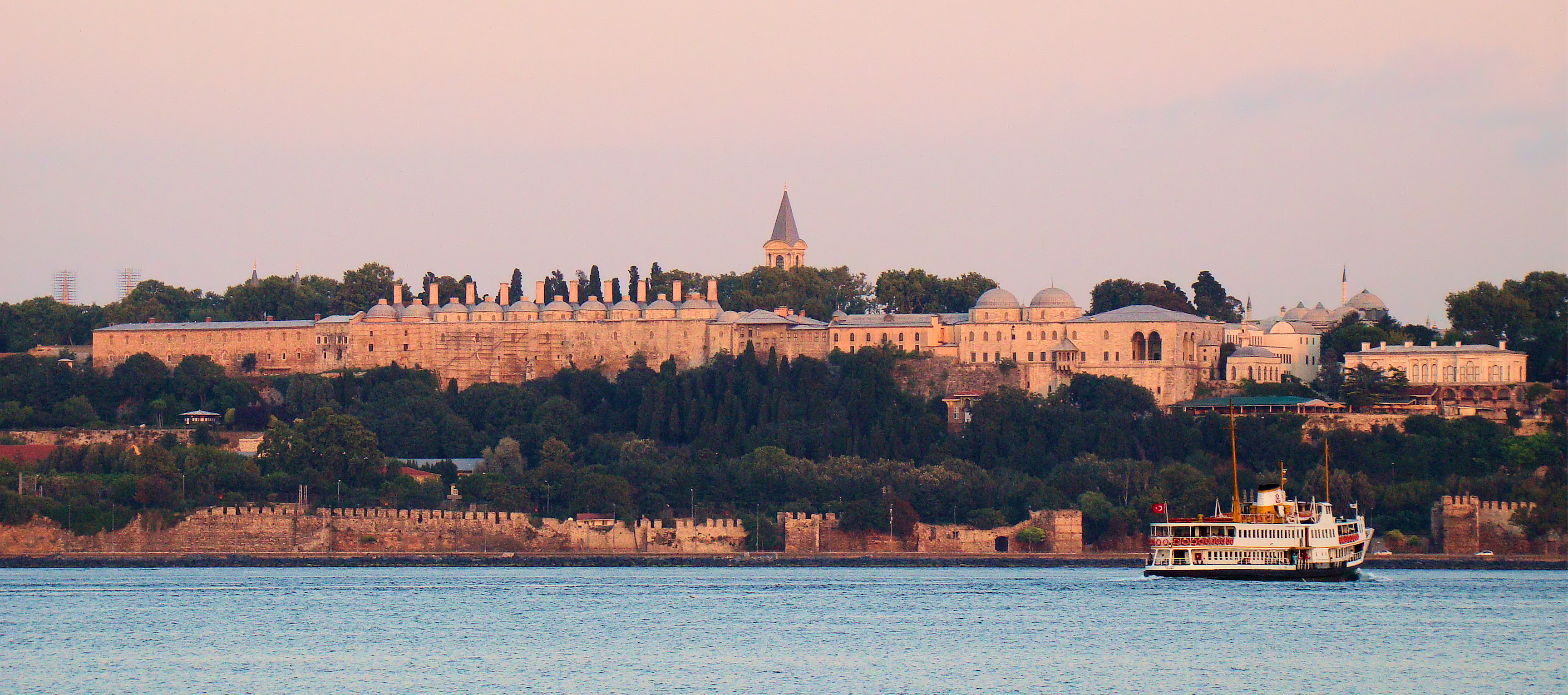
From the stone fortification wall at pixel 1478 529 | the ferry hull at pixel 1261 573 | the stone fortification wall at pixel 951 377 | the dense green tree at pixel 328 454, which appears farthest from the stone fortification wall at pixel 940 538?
the stone fortification wall at pixel 951 377

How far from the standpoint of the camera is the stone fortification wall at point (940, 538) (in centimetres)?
7462

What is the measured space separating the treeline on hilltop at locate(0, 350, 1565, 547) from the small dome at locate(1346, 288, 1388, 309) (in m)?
26.1

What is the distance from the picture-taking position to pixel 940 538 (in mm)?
75000

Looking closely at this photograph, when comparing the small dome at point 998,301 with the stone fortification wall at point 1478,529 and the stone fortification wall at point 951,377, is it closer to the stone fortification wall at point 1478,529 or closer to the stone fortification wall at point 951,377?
the stone fortification wall at point 951,377

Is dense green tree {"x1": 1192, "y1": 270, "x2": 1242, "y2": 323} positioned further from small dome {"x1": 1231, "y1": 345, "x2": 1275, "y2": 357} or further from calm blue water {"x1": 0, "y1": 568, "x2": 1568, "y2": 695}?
calm blue water {"x1": 0, "y1": 568, "x2": 1568, "y2": 695}

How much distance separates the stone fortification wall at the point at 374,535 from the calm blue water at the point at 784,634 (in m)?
5.81

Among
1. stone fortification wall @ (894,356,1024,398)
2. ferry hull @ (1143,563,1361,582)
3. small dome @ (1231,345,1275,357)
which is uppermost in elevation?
small dome @ (1231,345,1275,357)

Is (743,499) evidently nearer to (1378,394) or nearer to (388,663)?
(1378,394)

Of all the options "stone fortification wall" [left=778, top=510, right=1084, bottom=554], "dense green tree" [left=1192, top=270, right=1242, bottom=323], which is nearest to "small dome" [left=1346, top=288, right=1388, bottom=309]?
"dense green tree" [left=1192, top=270, right=1242, bottom=323]

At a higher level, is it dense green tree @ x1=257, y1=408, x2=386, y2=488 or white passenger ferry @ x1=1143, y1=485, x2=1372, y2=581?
dense green tree @ x1=257, y1=408, x2=386, y2=488

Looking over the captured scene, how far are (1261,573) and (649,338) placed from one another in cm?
4101

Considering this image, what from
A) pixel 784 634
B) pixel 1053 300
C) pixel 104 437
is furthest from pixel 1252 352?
pixel 784 634

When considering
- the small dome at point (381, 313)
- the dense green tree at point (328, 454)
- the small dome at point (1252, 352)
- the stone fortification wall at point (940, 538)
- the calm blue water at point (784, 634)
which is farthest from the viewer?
the small dome at point (381, 313)

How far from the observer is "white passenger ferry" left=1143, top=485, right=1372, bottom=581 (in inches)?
2426
